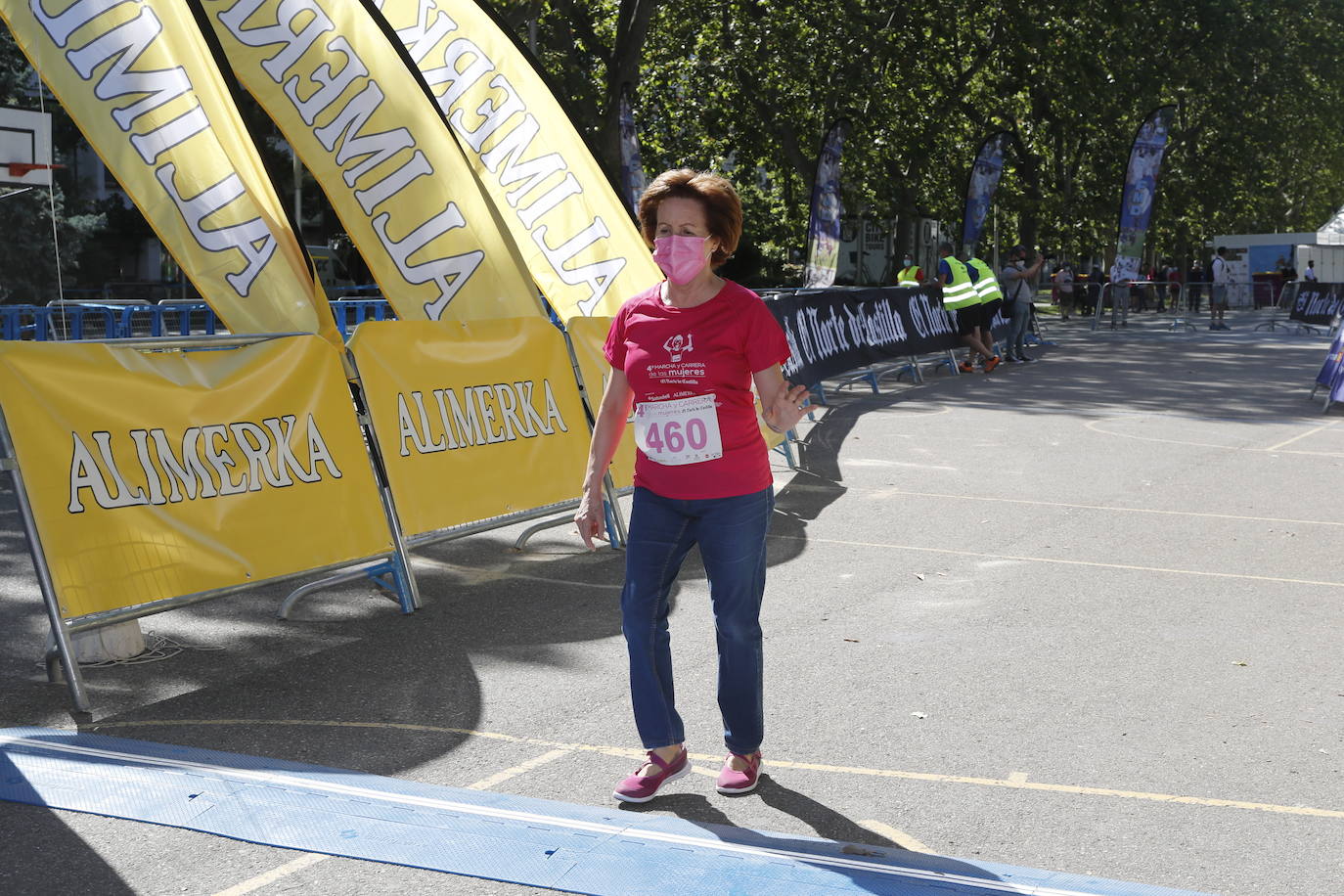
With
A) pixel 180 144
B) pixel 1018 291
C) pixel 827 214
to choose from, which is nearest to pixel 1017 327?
pixel 1018 291

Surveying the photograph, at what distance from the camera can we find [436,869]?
412cm

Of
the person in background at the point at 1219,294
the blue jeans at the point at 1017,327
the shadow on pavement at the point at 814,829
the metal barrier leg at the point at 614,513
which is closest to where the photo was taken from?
the shadow on pavement at the point at 814,829

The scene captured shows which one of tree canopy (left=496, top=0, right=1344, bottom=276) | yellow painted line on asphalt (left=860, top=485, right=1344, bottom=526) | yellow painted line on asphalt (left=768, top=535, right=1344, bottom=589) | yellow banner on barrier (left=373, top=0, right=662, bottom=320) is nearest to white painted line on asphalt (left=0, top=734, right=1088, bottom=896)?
yellow painted line on asphalt (left=768, top=535, right=1344, bottom=589)

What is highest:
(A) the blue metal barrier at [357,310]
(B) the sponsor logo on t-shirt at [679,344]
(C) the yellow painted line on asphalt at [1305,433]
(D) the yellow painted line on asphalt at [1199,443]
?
(B) the sponsor logo on t-shirt at [679,344]

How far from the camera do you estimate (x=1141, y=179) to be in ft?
106

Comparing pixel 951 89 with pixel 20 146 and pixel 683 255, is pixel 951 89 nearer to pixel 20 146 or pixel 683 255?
pixel 20 146

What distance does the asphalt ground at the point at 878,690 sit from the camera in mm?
4367

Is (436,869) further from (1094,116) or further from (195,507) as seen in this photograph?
(1094,116)

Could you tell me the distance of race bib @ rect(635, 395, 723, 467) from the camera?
4.49 meters

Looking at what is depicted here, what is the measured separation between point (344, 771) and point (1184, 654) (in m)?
3.77

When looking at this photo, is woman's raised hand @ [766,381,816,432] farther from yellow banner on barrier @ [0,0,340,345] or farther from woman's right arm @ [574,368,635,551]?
yellow banner on barrier @ [0,0,340,345]

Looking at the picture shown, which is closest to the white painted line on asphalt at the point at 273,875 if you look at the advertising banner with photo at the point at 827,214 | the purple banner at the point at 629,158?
the purple banner at the point at 629,158

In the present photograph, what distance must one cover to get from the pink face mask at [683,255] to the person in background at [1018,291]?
19775 mm

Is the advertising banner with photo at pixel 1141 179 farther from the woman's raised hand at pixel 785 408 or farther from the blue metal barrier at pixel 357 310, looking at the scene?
the woman's raised hand at pixel 785 408
